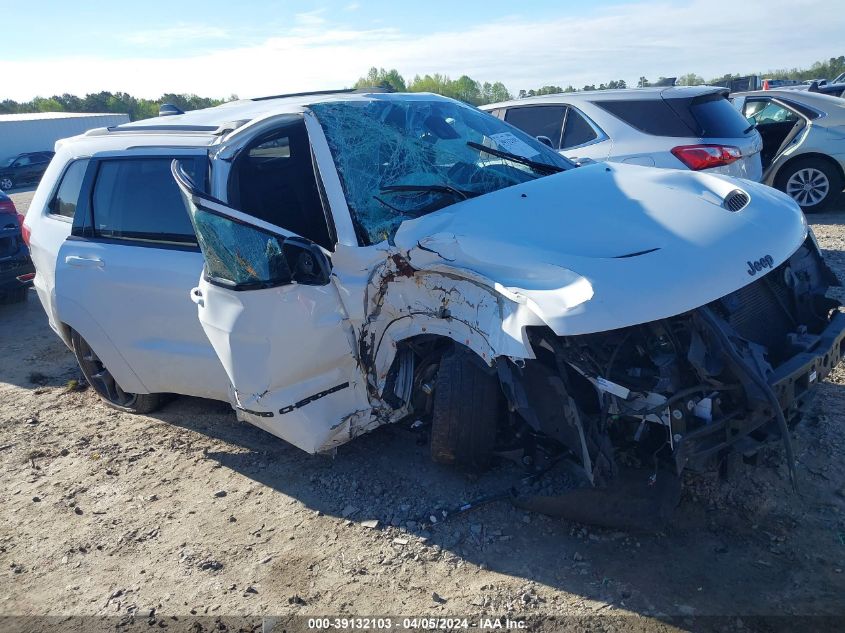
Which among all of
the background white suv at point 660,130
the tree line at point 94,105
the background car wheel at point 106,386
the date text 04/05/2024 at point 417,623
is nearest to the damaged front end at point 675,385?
the date text 04/05/2024 at point 417,623

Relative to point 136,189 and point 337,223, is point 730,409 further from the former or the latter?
point 136,189

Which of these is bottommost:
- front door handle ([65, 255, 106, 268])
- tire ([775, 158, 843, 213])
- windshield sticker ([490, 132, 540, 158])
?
tire ([775, 158, 843, 213])

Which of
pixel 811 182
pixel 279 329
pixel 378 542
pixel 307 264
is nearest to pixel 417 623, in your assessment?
pixel 378 542

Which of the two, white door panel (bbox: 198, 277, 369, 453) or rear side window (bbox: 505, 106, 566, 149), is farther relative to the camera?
rear side window (bbox: 505, 106, 566, 149)

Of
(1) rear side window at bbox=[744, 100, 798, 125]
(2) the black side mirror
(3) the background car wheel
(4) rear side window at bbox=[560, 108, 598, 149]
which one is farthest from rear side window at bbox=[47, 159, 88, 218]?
(1) rear side window at bbox=[744, 100, 798, 125]

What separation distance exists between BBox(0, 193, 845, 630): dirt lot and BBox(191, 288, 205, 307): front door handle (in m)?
1.04

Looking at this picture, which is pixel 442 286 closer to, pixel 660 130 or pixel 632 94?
pixel 660 130

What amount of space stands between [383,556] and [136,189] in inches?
108

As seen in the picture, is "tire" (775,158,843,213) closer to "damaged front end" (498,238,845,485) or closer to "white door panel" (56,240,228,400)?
"damaged front end" (498,238,845,485)

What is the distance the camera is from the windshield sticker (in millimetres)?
4102

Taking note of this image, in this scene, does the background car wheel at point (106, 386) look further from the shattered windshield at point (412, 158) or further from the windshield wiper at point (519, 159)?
the windshield wiper at point (519, 159)

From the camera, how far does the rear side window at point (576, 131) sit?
7032 mm

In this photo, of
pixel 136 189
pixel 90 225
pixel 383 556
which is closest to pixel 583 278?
pixel 383 556

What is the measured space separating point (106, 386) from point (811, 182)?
331 inches
